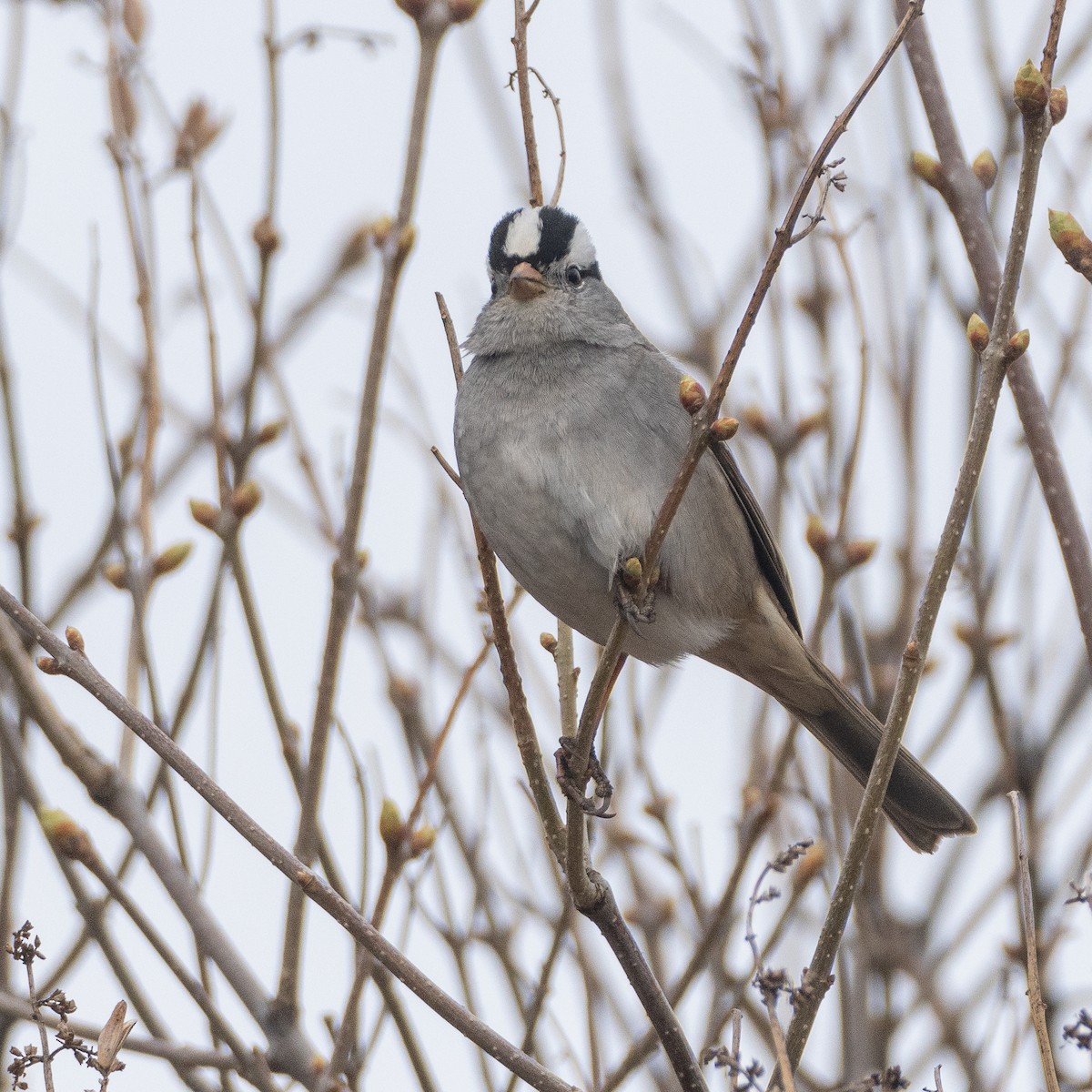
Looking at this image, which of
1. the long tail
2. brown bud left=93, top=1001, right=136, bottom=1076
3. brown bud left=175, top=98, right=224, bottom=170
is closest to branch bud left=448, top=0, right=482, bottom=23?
brown bud left=175, top=98, right=224, bottom=170

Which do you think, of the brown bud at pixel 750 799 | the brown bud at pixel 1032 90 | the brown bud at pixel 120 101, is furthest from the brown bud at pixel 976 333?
the brown bud at pixel 120 101

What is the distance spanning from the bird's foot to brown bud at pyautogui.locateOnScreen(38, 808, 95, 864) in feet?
3.14

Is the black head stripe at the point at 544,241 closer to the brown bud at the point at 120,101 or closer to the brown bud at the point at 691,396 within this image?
the brown bud at the point at 120,101

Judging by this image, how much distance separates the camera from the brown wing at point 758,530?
4332 mm

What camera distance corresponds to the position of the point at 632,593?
3188 millimetres

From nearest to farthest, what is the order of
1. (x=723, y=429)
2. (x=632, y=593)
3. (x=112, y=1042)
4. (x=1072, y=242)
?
(x=112, y=1042), (x=1072, y=242), (x=723, y=429), (x=632, y=593)

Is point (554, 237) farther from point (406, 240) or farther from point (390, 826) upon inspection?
point (390, 826)

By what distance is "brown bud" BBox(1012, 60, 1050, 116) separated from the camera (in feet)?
7.69

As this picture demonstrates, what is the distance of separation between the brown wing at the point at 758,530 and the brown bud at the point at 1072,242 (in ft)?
5.92

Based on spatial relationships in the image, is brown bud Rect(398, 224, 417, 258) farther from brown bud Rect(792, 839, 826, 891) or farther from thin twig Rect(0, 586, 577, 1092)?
brown bud Rect(792, 839, 826, 891)

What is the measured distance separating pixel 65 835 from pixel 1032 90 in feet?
7.30

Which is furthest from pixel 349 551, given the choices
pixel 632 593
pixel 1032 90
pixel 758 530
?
pixel 1032 90

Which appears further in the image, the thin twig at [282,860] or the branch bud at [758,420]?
the branch bud at [758,420]

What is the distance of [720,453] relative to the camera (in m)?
4.30
